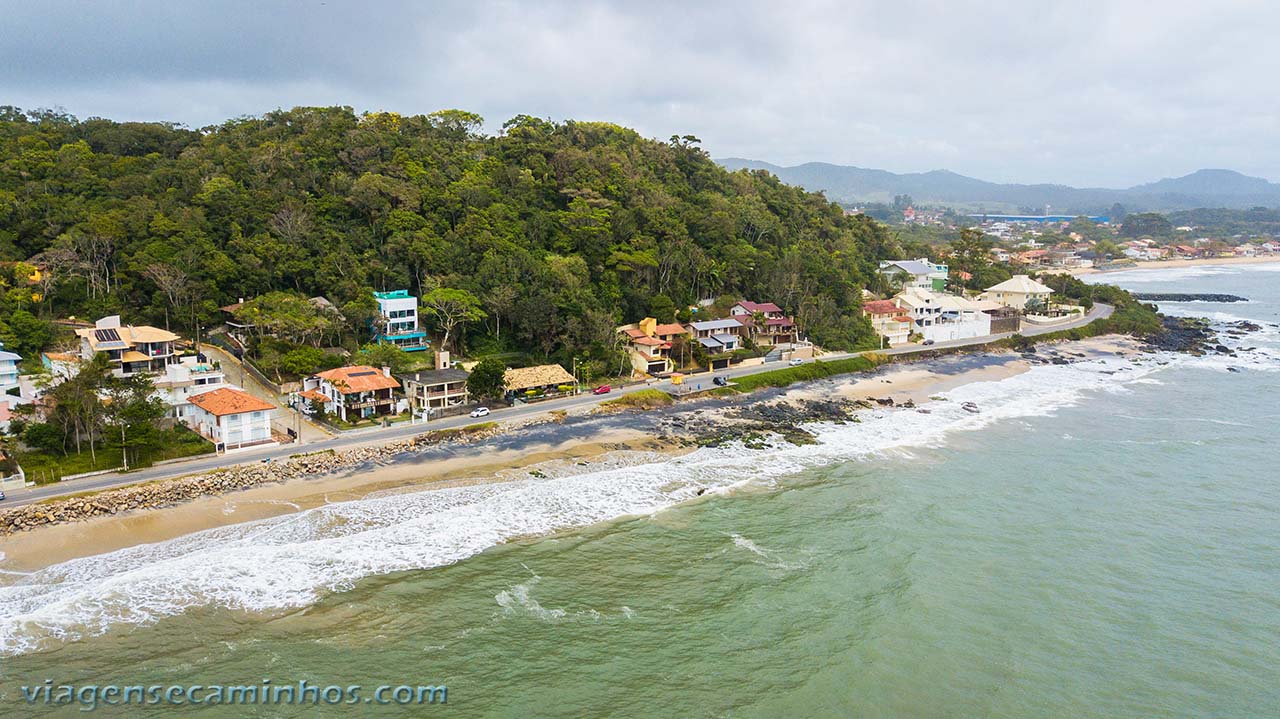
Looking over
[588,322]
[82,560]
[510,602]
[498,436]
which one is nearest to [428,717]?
[510,602]

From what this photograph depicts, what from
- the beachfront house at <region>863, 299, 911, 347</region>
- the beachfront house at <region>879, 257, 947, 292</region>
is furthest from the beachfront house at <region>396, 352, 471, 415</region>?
the beachfront house at <region>879, 257, 947, 292</region>

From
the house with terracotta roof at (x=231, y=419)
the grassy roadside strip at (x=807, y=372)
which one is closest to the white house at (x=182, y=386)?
the house with terracotta roof at (x=231, y=419)

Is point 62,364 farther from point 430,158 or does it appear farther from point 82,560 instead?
point 430,158

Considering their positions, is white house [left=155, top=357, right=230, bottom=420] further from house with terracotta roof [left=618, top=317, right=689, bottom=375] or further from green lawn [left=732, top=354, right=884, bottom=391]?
green lawn [left=732, top=354, right=884, bottom=391]

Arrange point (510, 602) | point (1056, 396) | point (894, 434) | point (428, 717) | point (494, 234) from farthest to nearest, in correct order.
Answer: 1. point (494, 234)
2. point (1056, 396)
3. point (894, 434)
4. point (510, 602)
5. point (428, 717)

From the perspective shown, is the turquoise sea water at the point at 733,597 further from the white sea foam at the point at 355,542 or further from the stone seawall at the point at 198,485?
the stone seawall at the point at 198,485

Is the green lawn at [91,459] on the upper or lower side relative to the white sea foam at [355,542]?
upper
